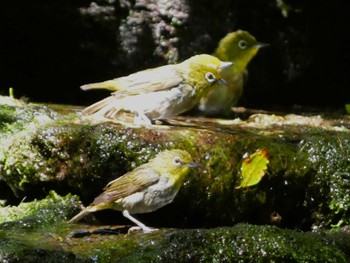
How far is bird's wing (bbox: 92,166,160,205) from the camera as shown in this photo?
17.6 feet

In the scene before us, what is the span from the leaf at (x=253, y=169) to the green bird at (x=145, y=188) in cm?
89

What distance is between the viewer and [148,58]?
9.71 m

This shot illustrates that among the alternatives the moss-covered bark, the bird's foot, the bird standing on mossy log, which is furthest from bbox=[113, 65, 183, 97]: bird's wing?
the bird's foot

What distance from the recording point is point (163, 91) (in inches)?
263

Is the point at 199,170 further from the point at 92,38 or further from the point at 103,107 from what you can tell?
the point at 92,38

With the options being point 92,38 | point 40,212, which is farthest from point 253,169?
point 92,38

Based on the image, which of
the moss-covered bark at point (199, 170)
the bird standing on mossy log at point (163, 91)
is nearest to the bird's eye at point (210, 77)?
the bird standing on mossy log at point (163, 91)

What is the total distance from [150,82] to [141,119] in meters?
0.37

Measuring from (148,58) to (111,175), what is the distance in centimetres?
386

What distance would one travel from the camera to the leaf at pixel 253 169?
622 cm

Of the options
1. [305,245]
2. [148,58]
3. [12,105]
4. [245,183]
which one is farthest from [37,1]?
[305,245]

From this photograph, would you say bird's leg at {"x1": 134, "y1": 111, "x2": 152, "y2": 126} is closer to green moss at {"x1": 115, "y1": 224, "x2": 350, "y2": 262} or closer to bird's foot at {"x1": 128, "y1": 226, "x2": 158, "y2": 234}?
bird's foot at {"x1": 128, "y1": 226, "x2": 158, "y2": 234}

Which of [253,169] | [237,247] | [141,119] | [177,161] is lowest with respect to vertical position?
[237,247]

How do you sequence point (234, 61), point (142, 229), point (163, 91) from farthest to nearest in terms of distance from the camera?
point (234, 61), point (163, 91), point (142, 229)
